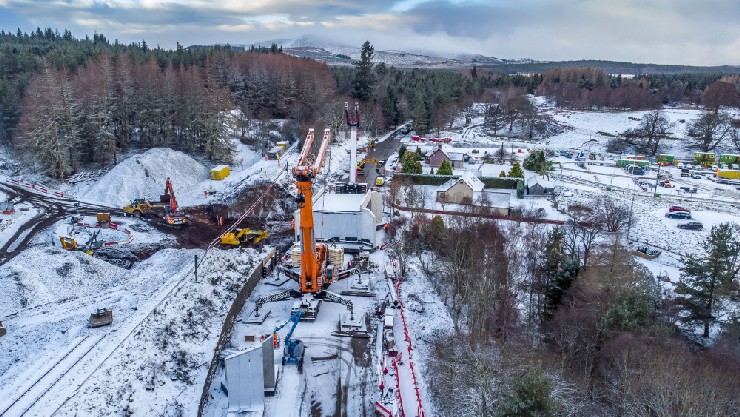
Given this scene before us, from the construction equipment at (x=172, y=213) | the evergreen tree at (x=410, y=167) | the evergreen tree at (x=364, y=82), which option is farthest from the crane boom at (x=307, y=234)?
the evergreen tree at (x=364, y=82)

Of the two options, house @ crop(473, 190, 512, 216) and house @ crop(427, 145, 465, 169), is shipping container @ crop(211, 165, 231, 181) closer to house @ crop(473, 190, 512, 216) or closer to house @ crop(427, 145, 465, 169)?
house @ crop(473, 190, 512, 216)

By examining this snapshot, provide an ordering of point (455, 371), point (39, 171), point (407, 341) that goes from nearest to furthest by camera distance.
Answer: point (455, 371)
point (407, 341)
point (39, 171)

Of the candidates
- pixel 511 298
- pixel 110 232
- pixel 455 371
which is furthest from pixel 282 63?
pixel 455 371

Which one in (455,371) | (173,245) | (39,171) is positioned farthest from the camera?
(39,171)

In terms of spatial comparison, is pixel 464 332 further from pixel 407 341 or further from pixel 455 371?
pixel 455 371

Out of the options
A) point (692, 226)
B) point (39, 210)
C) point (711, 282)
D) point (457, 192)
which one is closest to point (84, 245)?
point (39, 210)

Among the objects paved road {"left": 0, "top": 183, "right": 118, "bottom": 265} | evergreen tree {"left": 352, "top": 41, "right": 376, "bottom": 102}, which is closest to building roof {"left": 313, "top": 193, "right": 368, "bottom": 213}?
paved road {"left": 0, "top": 183, "right": 118, "bottom": 265}

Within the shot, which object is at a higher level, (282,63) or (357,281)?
(282,63)
